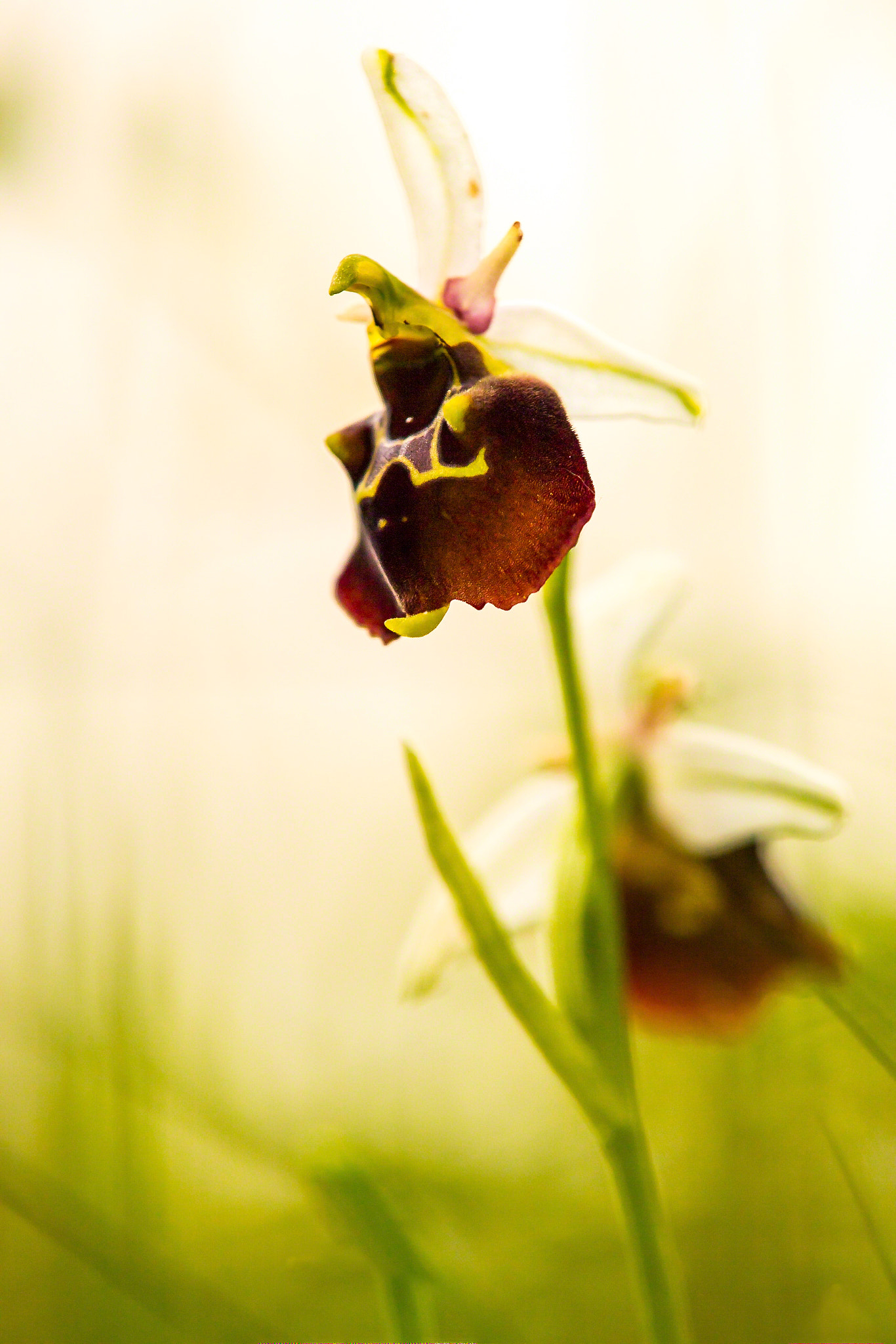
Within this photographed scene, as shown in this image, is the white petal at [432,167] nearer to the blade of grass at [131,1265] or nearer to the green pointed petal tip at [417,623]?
the green pointed petal tip at [417,623]

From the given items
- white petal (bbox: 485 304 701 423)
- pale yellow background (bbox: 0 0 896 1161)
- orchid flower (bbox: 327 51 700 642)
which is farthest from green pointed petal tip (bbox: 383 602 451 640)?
pale yellow background (bbox: 0 0 896 1161)

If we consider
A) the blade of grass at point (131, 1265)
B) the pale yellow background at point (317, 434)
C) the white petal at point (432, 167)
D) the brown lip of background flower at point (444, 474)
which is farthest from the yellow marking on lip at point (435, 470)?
the pale yellow background at point (317, 434)

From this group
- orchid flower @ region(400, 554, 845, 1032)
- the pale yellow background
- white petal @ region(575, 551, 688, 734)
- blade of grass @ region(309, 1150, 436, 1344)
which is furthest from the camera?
the pale yellow background

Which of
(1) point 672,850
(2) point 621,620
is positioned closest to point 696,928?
(1) point 672,850

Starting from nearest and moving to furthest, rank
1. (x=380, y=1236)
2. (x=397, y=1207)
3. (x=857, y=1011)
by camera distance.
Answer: (x=380, y=1236), (x=857, y=1011), (x=397, y=1207)

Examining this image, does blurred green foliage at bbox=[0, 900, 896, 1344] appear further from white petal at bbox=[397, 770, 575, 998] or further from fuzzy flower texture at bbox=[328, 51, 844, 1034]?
white petal at bbox=[397, 770, 575, 998]

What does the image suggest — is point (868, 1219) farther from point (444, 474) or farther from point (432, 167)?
point (432, 167)

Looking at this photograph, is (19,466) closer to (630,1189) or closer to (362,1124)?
(362,1124)
